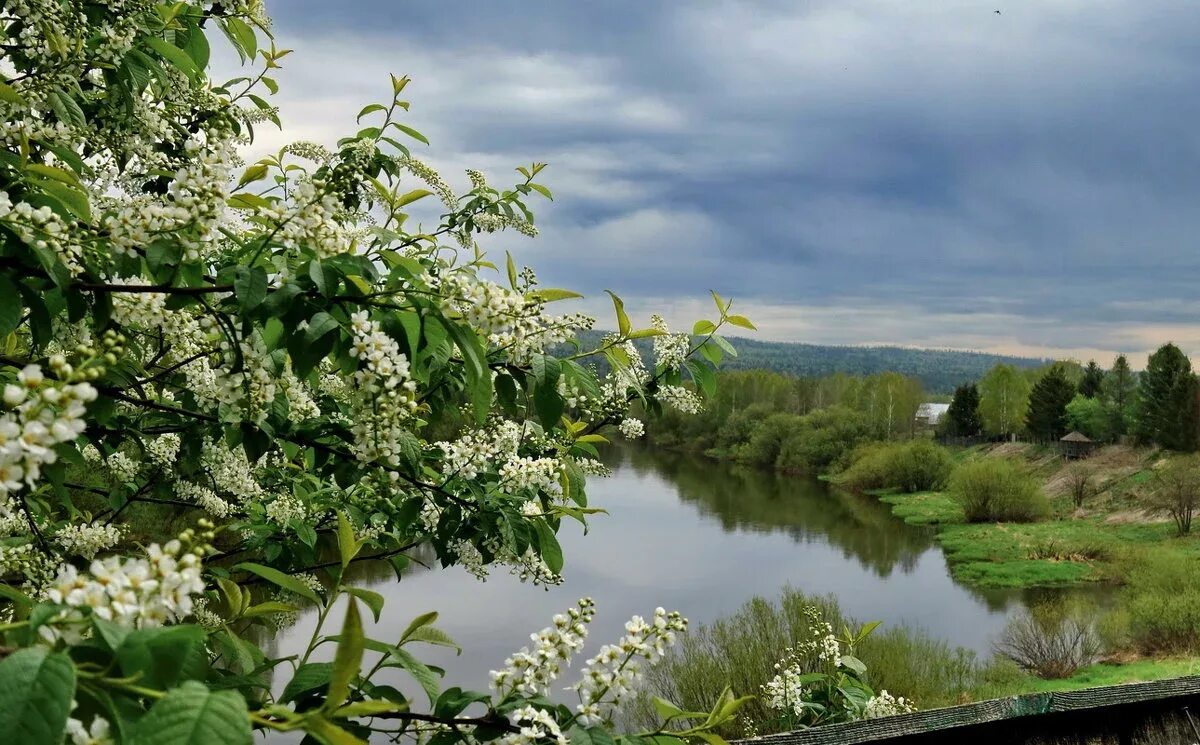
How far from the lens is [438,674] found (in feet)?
4.75

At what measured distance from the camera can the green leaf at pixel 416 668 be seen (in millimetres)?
1229

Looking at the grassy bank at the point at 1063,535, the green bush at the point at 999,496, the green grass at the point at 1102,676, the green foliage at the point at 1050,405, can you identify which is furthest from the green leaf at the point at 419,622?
the green foliage at the point at 1050,405

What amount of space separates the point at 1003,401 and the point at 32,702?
6210 cm

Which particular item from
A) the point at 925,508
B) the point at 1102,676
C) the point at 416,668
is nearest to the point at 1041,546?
the point at 925,508

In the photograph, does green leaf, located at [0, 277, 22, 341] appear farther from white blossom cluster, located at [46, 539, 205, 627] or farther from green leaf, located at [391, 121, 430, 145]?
green leaf, located at [391, 121, 430, 145]

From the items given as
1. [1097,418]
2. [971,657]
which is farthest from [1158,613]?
[1097,418]

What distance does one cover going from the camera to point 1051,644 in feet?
62.5

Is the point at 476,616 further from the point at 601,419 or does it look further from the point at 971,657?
the point at 601,419

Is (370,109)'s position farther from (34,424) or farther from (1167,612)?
(1167,612)

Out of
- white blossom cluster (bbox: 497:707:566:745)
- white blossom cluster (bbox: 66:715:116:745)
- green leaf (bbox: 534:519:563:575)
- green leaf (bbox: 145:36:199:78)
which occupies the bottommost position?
white blossom cluster (bbox: 497:707:566:745)

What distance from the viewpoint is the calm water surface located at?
17.7m

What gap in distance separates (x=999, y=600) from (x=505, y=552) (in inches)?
1042

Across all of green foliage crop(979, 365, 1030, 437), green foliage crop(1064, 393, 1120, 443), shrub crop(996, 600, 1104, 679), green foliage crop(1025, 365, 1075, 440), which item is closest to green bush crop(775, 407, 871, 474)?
green foliage crop(1025, 365, 1075, 440)

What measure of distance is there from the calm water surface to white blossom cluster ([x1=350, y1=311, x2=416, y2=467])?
11.9 metres
